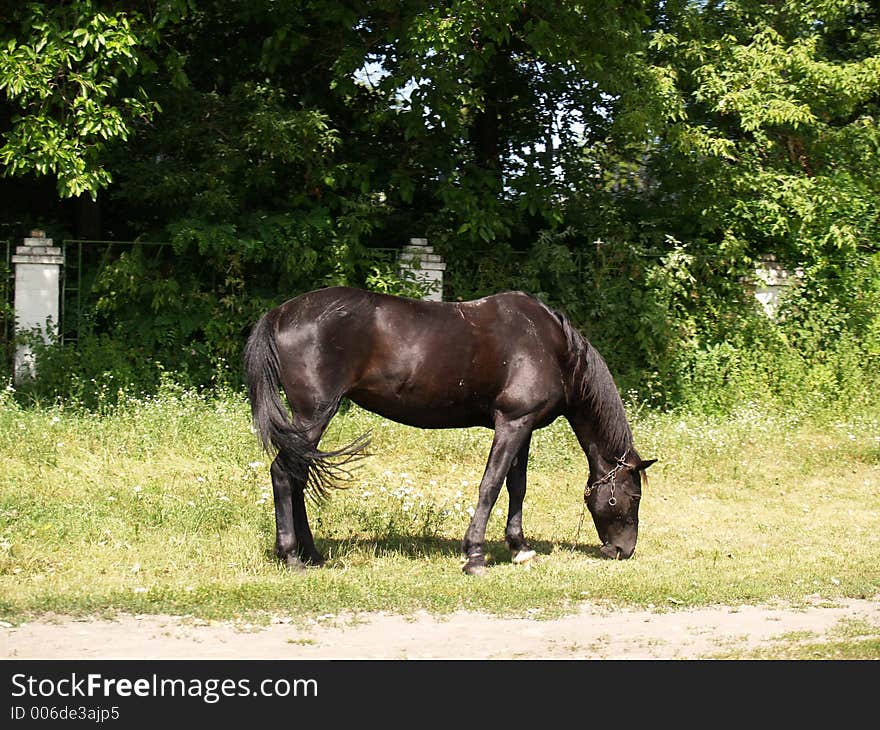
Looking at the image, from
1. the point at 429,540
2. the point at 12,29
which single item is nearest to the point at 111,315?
the point at 12,29

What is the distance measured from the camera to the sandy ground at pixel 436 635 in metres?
5.21

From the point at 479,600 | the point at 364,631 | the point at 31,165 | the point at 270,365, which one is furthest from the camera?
the point at 31,165

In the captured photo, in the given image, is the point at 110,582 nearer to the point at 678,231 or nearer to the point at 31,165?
the point at 31,165

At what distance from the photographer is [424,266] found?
45.0ft

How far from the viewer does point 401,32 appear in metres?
12.7

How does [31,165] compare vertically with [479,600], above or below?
above

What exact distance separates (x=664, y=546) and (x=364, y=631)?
3.33 meters

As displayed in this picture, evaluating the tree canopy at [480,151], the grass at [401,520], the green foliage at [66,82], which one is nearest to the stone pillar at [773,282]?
the tree canopy at [480,151]

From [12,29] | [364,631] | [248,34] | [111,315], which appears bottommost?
[364,631]

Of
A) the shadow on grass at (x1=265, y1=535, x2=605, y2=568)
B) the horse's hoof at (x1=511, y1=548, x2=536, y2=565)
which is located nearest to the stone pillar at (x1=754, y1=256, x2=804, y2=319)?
the shadow on grass at (x1=265, y1=535, x2=605, y2=568)

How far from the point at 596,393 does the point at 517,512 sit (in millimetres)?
1053

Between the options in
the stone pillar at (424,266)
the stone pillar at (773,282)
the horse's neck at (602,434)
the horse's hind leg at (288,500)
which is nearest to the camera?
the horse's hind leg at (288,500)

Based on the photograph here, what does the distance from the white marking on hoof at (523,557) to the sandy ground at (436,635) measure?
1156 mm

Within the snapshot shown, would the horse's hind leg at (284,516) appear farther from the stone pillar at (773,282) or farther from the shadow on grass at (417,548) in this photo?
the stone pillar at (773,282)
